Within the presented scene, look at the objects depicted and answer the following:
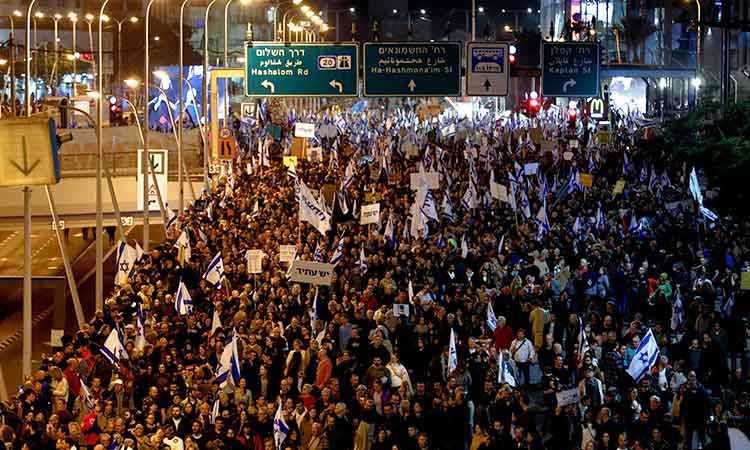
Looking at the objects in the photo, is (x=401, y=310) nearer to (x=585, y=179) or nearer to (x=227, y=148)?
(x=585, y=179)

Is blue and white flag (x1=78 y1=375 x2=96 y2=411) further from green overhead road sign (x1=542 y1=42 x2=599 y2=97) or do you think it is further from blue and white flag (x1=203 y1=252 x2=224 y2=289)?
green overhead road sign (x1=542 y1=42 x2=599 y2=97)

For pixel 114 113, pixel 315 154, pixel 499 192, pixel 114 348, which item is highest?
pixel 114 113

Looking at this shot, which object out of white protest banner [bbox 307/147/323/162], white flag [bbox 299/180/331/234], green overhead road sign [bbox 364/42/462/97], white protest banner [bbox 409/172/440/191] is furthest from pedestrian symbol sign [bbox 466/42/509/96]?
white flag [bbox 299/180/331/234]

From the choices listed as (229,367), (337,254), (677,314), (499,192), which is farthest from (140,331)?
(499,192)

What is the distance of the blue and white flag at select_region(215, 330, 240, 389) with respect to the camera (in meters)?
17.7

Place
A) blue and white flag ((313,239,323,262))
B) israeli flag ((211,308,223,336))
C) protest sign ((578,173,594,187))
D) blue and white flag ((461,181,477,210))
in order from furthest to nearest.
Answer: protest sign ((578,173,594,187)) → blue and white flag ((461,181,477,210)) → blue and white flag ((313,239,323,262)) → israeli flag ((211,308,223,336))

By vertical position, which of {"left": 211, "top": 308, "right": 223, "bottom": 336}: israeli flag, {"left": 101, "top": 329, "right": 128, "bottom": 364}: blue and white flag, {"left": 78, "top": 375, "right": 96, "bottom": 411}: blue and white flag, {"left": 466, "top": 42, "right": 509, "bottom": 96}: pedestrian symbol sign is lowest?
{"left": 78, "top": 375, "right": 96, "bottom": 411}: blue and white flag

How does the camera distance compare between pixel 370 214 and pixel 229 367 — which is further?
pixel 370 214

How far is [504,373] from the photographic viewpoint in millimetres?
17078

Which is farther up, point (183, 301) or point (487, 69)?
point (487, 69)

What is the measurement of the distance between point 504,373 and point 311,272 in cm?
524

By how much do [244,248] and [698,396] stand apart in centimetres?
1276

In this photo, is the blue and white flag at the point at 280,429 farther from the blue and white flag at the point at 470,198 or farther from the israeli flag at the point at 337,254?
the blue and white flag at the point at 470,198

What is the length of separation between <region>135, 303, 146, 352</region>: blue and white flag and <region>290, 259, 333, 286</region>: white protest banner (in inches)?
87.8
